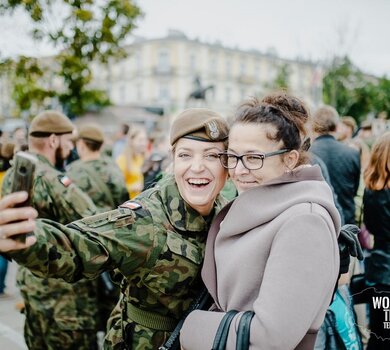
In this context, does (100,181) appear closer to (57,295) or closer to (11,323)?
(57,295)

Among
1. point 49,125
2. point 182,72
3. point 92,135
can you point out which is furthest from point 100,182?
point 182,72

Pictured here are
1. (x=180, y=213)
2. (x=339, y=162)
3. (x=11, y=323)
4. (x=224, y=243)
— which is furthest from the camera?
(x=11, y=323)

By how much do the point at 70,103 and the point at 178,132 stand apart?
12795mm

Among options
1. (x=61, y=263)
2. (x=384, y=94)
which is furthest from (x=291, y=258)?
(x=384, y=94)

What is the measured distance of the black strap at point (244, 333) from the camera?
1.55 m

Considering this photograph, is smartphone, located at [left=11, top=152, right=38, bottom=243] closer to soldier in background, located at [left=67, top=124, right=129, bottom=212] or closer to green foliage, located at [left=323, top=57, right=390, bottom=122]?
soldier in background, located at [left=67, top=124, right=129, bottom=212]

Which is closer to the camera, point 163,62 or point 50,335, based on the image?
point 50,335

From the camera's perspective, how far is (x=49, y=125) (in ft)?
12.1

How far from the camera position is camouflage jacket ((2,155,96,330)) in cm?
323

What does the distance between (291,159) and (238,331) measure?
0.72 metres

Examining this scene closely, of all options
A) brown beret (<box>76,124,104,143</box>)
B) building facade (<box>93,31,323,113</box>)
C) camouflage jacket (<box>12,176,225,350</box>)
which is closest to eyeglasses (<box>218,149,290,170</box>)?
camouflage jacket (<box>12,176,225,350</box>)

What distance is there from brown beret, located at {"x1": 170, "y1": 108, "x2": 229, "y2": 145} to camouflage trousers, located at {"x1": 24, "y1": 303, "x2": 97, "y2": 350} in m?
1.90

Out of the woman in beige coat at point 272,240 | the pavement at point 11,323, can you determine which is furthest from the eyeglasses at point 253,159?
the pavement at point 11,323

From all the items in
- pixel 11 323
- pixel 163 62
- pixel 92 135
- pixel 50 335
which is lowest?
pixel 11 323
